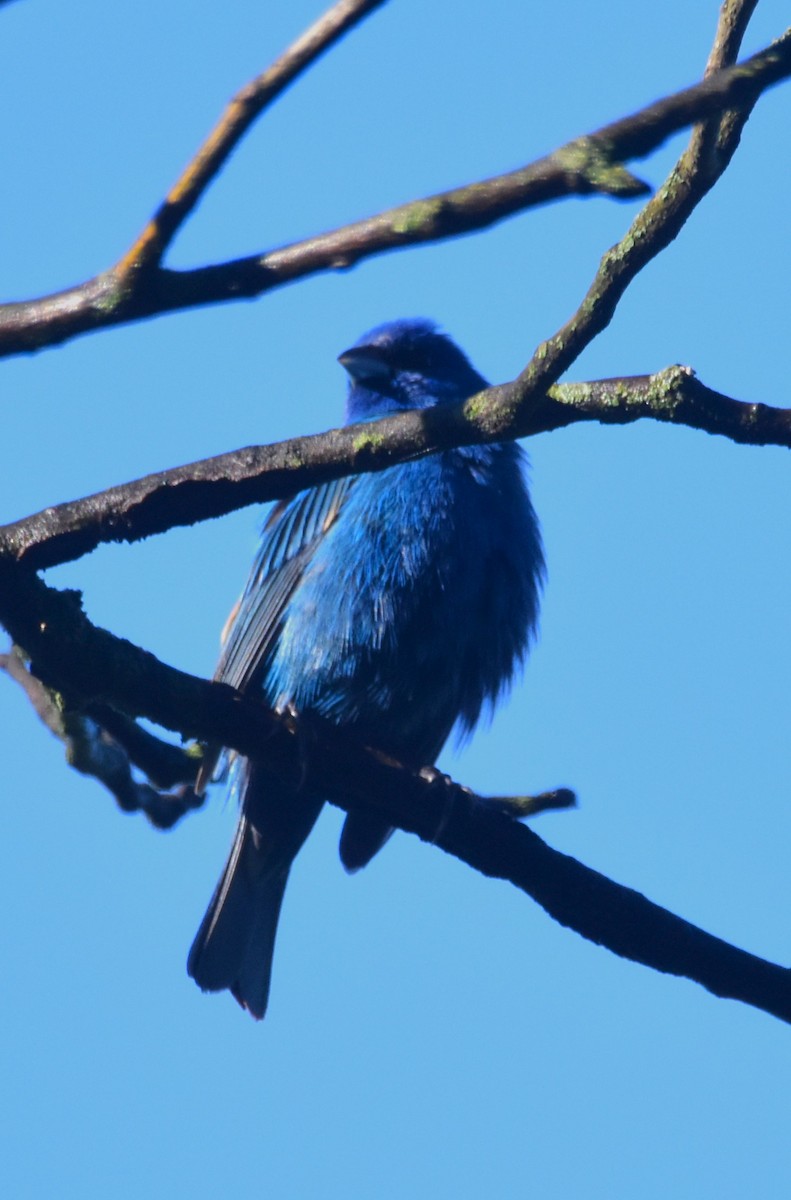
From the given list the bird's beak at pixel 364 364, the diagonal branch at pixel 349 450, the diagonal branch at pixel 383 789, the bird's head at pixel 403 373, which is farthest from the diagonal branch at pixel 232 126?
the bird's beak at pixel 364 364

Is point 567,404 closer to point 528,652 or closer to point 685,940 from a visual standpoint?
point 685,940

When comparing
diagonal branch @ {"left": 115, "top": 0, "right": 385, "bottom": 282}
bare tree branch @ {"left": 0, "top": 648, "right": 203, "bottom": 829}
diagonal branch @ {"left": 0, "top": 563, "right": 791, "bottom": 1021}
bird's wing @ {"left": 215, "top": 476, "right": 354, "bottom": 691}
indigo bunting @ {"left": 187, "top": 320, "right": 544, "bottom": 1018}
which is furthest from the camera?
bird's wing @ {"left": 215, "top": 476, "right": 354, "bottom": 691}

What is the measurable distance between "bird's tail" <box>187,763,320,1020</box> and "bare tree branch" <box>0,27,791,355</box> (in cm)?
413

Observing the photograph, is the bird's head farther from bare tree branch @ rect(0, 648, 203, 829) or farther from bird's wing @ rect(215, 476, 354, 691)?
bare tree branch @ rect(0, 648, 203, 829)

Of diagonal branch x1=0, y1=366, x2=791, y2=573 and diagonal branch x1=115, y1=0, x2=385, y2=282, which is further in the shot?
diagonal branch x1=0, y1=366, x2=791, y2=573

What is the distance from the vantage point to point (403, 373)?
7.88m

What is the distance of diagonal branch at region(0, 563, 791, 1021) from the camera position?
414 cm

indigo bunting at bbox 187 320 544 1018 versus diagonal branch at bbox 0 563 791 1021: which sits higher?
indigo bunting at bbox 187 320 544 1018

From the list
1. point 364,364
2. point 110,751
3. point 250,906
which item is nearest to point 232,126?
point 110,751

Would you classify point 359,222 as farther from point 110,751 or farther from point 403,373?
point 403,373

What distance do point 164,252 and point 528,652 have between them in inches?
172

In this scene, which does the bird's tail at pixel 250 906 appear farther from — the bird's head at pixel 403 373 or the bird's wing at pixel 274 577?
the bird's head at pixel 403 373

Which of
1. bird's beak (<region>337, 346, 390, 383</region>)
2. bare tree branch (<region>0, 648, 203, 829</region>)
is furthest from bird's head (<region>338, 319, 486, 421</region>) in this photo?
bare tree branch (<region>0, 648, 203, 829</region>)

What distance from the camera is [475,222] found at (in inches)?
106
